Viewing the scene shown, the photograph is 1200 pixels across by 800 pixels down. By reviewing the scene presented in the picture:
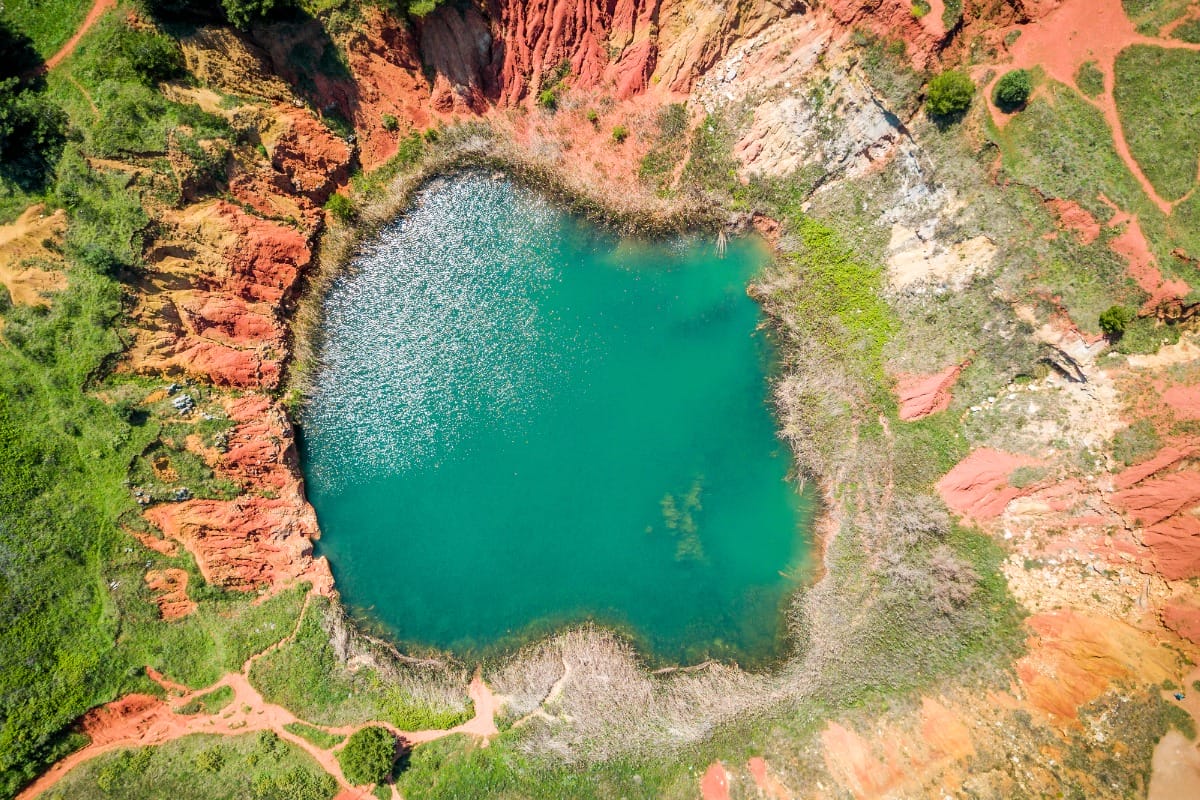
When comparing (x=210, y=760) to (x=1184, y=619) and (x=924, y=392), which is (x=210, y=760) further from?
(x=1184, y=619)

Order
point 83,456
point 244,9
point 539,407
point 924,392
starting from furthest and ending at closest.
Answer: point 539,407
point 924,392
point 83,456
point 244,9

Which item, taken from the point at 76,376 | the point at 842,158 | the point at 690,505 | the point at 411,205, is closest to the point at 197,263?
the point at 76,376

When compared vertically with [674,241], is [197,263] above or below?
below

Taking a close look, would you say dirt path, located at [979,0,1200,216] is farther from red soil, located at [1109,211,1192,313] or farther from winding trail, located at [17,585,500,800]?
winding trail, located at [17,585,500,800]

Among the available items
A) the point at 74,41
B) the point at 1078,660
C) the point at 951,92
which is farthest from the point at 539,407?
the point at 1078,660

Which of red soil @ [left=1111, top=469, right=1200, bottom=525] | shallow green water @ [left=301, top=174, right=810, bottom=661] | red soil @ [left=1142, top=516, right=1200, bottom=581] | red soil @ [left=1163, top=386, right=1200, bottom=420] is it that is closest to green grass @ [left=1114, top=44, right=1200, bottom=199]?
red soil @ [left=1163, top=386, right=1200, bottom=420]

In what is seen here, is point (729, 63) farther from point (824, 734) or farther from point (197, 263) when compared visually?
point (824, 734)
